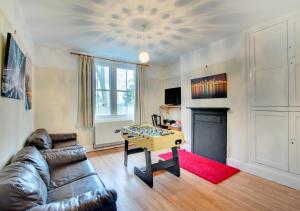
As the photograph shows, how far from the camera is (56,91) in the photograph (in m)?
3.91

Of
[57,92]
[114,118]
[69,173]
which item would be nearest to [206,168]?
[69,173]

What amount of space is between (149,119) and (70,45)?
10.5 feet

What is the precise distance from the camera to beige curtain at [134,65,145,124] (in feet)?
16.4

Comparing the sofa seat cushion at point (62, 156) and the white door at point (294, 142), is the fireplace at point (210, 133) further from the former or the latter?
the sofa seat cushion at point (62, 156)

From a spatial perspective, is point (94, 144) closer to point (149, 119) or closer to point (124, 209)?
point (149, 119)

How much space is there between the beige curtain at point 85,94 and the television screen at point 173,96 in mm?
2452

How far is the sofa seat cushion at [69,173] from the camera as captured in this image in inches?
71.9

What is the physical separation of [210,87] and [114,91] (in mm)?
2740

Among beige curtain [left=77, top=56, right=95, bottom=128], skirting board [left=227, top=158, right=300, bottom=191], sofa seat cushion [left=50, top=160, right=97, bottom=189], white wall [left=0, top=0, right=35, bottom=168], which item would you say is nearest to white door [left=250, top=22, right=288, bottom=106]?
skirting board [left=227, top=158, right=300, bottom=191]

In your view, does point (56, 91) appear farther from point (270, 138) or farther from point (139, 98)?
point (270, 138)

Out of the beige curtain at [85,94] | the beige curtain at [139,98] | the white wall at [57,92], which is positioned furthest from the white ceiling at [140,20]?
the beige curtain at [139,98]

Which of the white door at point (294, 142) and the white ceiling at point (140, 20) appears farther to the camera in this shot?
the white door at point (294, 142)

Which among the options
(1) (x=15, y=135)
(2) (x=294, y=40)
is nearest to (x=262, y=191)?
(2) (x=294, y=40)

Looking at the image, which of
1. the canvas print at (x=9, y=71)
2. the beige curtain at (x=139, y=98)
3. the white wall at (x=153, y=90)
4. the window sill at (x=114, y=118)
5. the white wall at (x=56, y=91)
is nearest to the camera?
the canvas print at (x=9, y=71)
